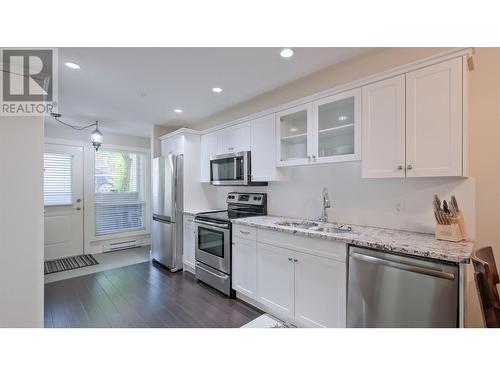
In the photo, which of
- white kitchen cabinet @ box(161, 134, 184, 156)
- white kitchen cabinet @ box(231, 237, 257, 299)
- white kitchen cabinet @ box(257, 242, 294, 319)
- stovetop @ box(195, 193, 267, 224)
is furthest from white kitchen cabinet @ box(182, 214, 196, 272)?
white kitchen cabinet @ box(257, 242, 294, 319)

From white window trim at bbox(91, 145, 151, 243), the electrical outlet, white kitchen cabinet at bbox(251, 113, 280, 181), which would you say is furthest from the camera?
white window trim at bbox(91, 145, 151, 243)

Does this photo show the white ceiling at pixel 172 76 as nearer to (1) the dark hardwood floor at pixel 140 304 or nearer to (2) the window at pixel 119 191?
(2) the window at pixel 119 191

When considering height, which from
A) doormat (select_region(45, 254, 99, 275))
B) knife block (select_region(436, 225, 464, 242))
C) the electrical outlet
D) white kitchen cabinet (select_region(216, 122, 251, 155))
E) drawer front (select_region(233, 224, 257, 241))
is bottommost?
doormat (select_region(45, 254, 99, 275))

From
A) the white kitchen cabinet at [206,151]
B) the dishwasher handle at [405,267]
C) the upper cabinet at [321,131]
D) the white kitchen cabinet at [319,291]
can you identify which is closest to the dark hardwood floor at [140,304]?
the white kitchen cabinet at [319,291]

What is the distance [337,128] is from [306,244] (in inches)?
44.3

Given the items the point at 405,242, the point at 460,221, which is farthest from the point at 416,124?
the point at 405,242

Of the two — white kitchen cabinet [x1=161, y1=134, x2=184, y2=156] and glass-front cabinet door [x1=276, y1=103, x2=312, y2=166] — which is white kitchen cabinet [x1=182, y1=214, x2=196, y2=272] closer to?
white kitchen cabinet [x1=161, y1=134, x2=184, y2=156]

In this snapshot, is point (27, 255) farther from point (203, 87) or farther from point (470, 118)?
point (470, 118)

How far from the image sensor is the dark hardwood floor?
2.20 meters

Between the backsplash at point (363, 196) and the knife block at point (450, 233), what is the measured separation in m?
0.16

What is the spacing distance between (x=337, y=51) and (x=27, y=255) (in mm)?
3064

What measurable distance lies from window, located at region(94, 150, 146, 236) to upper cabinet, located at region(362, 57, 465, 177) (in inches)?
194

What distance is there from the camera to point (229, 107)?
3432mm

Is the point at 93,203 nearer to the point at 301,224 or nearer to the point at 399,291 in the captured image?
the point at 301,224
